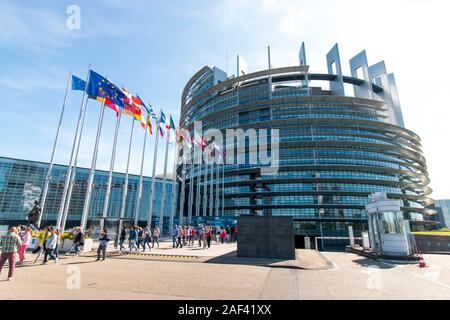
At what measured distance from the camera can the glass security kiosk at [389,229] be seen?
42.4 feet

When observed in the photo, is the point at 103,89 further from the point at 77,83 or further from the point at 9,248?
the point at 9,248

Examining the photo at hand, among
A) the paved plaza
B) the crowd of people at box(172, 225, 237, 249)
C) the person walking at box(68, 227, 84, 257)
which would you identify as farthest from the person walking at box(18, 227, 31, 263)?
the crowd of people at box(172, 225, 237, 249)

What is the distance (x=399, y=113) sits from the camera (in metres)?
64.5

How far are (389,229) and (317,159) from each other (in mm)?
39744

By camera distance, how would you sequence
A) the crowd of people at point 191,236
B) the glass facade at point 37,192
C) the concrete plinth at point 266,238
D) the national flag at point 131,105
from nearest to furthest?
the concrete plinth at point 266,238
the crowd of people at point 191,236
the national flag at point 131,105
the glass facade at point 37,192

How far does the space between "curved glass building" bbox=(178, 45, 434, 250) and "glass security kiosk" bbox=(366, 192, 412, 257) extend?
33816mm

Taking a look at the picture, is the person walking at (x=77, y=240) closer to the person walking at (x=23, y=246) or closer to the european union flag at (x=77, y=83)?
the person walking at (x=23, y=246)

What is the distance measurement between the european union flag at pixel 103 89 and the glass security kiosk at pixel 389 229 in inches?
876

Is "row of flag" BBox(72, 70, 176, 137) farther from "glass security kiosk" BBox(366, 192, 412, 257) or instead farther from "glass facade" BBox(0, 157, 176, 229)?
"glass facade" BBox(0, 157, 176, 229)

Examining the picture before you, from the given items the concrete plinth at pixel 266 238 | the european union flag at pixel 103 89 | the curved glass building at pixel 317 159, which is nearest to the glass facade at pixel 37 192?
the curved glass building at pixel 317 159

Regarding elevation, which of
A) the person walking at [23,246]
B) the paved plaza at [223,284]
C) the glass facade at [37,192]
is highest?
the glass facade at [37,192]

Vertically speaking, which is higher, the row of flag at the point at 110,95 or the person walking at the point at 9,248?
the row of flag at the point at 110,95

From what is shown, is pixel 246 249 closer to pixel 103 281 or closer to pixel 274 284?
pixel 274 284
